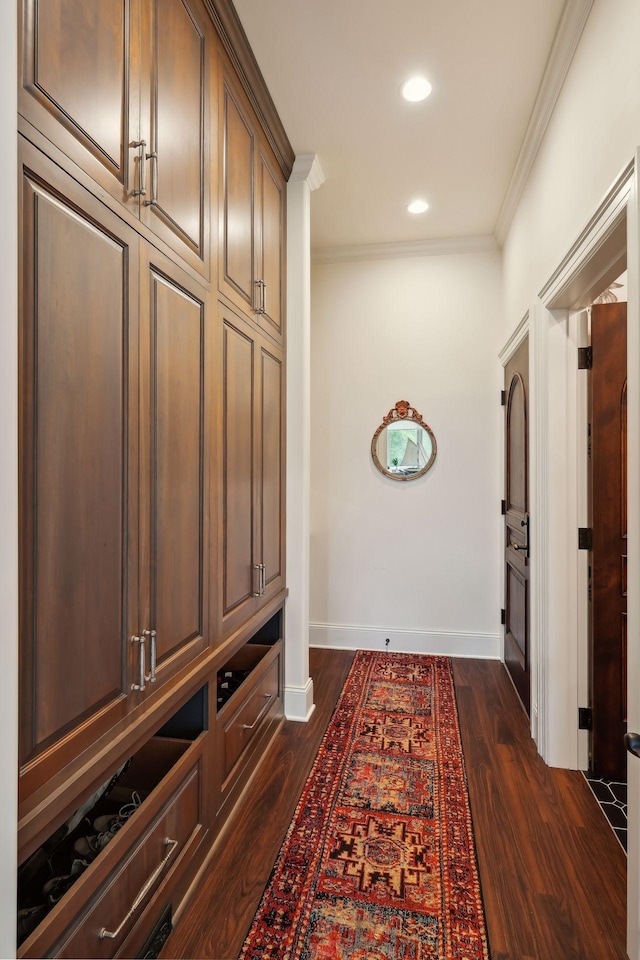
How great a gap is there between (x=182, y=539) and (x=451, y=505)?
260cm

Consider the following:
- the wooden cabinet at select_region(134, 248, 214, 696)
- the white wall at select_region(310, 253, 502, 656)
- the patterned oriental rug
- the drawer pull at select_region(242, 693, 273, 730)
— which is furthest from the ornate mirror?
the wooden cabinet at select_region(134, 248, 214, 696)

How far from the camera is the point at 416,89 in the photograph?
2.24 metres

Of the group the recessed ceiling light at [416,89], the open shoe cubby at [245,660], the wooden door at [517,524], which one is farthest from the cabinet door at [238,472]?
the wooden door at [517,524]

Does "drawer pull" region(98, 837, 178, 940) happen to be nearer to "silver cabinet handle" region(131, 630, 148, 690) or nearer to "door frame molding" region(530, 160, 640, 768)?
"silver cabinet handle" region(131, 630, 148, 690)

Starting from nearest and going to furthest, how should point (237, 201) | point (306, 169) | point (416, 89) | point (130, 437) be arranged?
point (130, 437), point (237, 201), point (416, 89), point (306, 169)

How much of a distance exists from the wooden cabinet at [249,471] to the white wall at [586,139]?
4.24 ft

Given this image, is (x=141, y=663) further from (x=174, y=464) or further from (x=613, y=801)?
(x=613, y=801)

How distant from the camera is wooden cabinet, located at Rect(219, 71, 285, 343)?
190 centimetres

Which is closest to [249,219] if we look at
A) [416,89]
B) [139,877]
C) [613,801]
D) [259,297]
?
[259,297]

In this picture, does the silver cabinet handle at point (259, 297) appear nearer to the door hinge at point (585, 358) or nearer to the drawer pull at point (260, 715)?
the door hinge at point (585, 358)

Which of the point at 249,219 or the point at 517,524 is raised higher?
the point at 249,219

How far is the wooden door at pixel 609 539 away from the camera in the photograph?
220cm

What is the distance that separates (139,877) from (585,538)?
6.61 ft

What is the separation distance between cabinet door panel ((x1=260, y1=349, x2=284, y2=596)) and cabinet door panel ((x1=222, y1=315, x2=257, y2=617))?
18 centimetres
